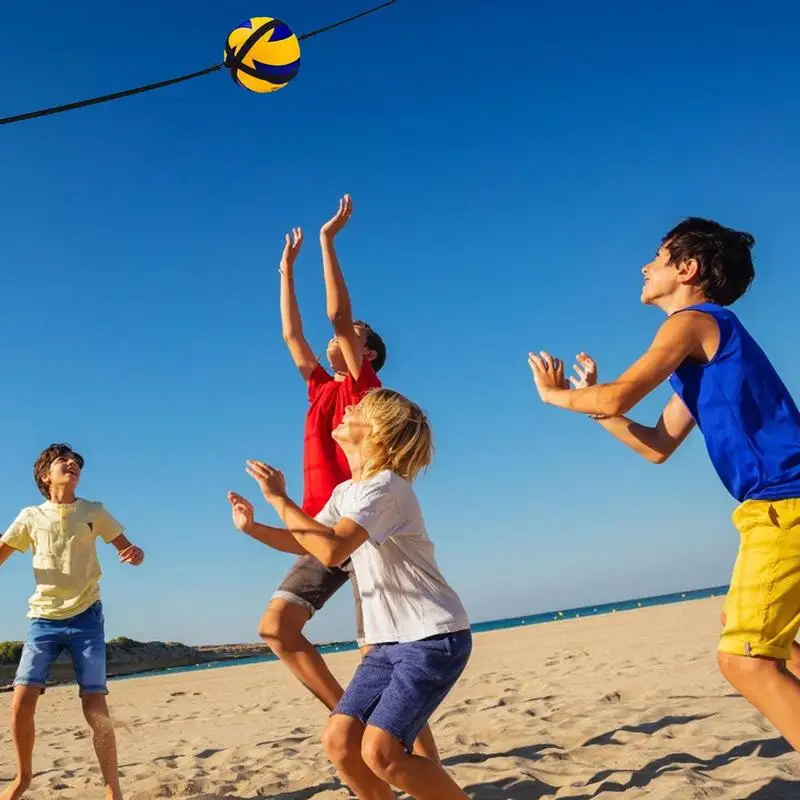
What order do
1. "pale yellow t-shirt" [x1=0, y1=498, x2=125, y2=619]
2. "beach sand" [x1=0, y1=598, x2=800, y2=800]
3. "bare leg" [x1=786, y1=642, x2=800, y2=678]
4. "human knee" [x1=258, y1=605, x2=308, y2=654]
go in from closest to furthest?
"bare leg" [x1=786, y1=642, x2=800, y2=678] → "human knee" [x1=258, y1=605, x2=308, y2=654] → "beach sand" [x1=0, y1=598, x2=800, y2=800] → "pale yellow t-shirt" [x1=0, y1=498, x2=125, y2=619]

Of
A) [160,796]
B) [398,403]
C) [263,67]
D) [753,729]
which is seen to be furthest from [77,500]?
[753,729]

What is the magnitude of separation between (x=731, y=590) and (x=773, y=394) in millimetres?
599

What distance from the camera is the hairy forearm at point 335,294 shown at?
13.3ft

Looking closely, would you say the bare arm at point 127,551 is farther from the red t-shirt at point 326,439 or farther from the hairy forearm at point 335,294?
the hairy forearm at point 335,294

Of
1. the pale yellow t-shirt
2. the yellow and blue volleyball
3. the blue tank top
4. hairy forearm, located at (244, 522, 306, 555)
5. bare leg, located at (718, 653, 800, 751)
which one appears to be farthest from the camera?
the yellow and blue volleyball

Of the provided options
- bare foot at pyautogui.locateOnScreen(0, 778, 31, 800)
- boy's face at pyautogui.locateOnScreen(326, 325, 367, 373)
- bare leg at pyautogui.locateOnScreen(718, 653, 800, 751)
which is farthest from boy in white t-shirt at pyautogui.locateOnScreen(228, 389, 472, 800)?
bare foot at pyautogui.locateOnScreen(0, 778, 31, 800)

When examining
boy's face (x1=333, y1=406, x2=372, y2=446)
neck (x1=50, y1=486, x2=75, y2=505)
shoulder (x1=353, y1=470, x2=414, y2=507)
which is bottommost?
shoulder (x1=353, y1=470, x2=414, y2=507)

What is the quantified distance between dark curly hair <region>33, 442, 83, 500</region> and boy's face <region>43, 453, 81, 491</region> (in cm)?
2

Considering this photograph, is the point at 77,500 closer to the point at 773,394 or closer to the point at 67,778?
the point at 67,778

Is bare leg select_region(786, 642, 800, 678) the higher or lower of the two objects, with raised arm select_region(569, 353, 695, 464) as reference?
lower

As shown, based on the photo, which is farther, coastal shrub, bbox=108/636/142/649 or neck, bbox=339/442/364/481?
coastal shrub, bbox=108/636/142/649

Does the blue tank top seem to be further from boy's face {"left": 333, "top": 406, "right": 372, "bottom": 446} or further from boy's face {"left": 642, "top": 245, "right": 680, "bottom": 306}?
boy's face {"left": 333, "top": 406, "right": 372, "bottom": 446}

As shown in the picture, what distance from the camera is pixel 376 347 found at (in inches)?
180

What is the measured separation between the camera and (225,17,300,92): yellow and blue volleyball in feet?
17.3
